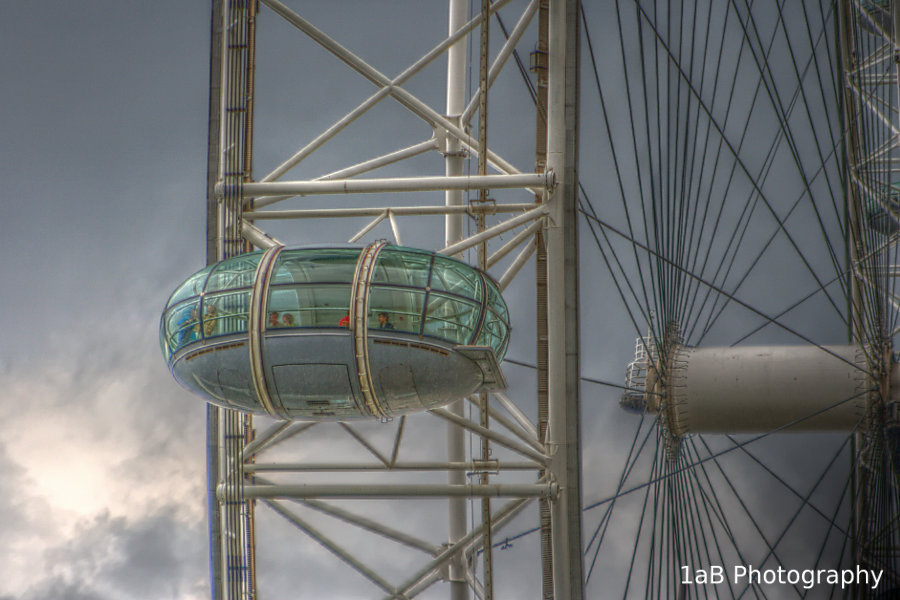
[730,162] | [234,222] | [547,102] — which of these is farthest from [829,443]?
[234,222]

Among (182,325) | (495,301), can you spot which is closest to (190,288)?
(182,325)

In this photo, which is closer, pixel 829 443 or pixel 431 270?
pixel 431 270

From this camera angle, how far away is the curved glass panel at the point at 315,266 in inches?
615

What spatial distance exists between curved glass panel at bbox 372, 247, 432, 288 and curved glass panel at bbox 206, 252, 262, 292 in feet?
5.18

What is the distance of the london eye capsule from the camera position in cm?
1548

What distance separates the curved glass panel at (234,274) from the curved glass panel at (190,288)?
0.44 feet

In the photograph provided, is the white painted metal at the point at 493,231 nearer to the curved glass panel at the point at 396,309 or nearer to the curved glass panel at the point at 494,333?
the curved glass panel at the point at 494,333

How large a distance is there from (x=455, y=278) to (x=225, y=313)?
2847mm

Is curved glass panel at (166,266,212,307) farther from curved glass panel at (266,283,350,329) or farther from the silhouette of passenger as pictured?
curved glass panel at (266,283,350,329)

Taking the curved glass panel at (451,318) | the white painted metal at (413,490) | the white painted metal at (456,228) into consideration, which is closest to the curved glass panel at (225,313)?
the curved glass panel at (451,318)

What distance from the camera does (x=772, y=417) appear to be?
67.8 ft

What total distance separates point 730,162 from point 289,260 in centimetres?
1783

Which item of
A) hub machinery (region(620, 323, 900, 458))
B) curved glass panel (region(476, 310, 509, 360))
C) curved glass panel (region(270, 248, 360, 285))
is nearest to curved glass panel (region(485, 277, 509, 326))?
curved glass panel (region(476, 310, 509, 360))

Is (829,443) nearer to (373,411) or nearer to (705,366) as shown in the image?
(705,366)
